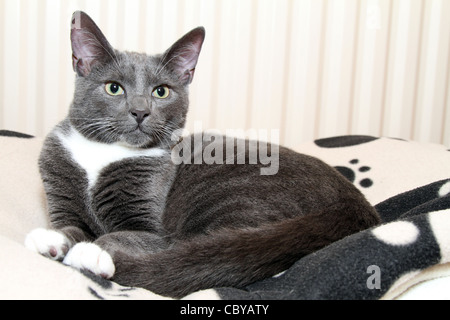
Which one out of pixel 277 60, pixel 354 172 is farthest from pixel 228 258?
pixel 277 60

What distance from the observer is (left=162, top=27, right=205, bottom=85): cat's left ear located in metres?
1.34

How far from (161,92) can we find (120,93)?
125mm

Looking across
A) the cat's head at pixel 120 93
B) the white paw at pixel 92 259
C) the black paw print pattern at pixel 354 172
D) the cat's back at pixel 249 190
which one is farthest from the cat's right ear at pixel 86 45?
the black paw print pattern at pixel 354 172

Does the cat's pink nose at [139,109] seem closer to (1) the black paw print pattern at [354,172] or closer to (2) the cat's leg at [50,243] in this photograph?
(2) the cat's leg at [50,243]

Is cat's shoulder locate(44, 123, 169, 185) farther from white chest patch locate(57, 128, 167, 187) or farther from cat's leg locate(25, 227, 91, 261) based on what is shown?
cat's leg locate(25, 227, 91, 261)

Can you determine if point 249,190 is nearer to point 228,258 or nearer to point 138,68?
point 228,258

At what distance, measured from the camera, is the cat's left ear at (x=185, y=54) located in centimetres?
134

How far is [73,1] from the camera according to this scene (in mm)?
2199

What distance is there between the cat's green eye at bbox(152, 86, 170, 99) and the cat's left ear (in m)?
0.08

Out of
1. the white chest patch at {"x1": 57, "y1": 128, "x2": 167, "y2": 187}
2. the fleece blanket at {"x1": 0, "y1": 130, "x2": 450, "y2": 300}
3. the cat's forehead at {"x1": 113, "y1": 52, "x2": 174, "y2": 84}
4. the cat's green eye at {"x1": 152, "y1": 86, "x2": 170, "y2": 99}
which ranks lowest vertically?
the fleece blanket at {"x1": 0, "y1": 130, "x2": 450, "y2": 300}

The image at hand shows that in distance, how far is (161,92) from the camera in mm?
1318

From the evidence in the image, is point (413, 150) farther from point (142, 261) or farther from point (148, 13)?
point (148, 13)

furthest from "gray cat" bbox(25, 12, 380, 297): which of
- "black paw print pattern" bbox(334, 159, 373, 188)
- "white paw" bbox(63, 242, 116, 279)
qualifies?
"black paw print pattern" bbox(334, 159, 373, 188)

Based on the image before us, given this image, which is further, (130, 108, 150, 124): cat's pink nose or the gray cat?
(130, 108, 150, 124): cat's pink nose
